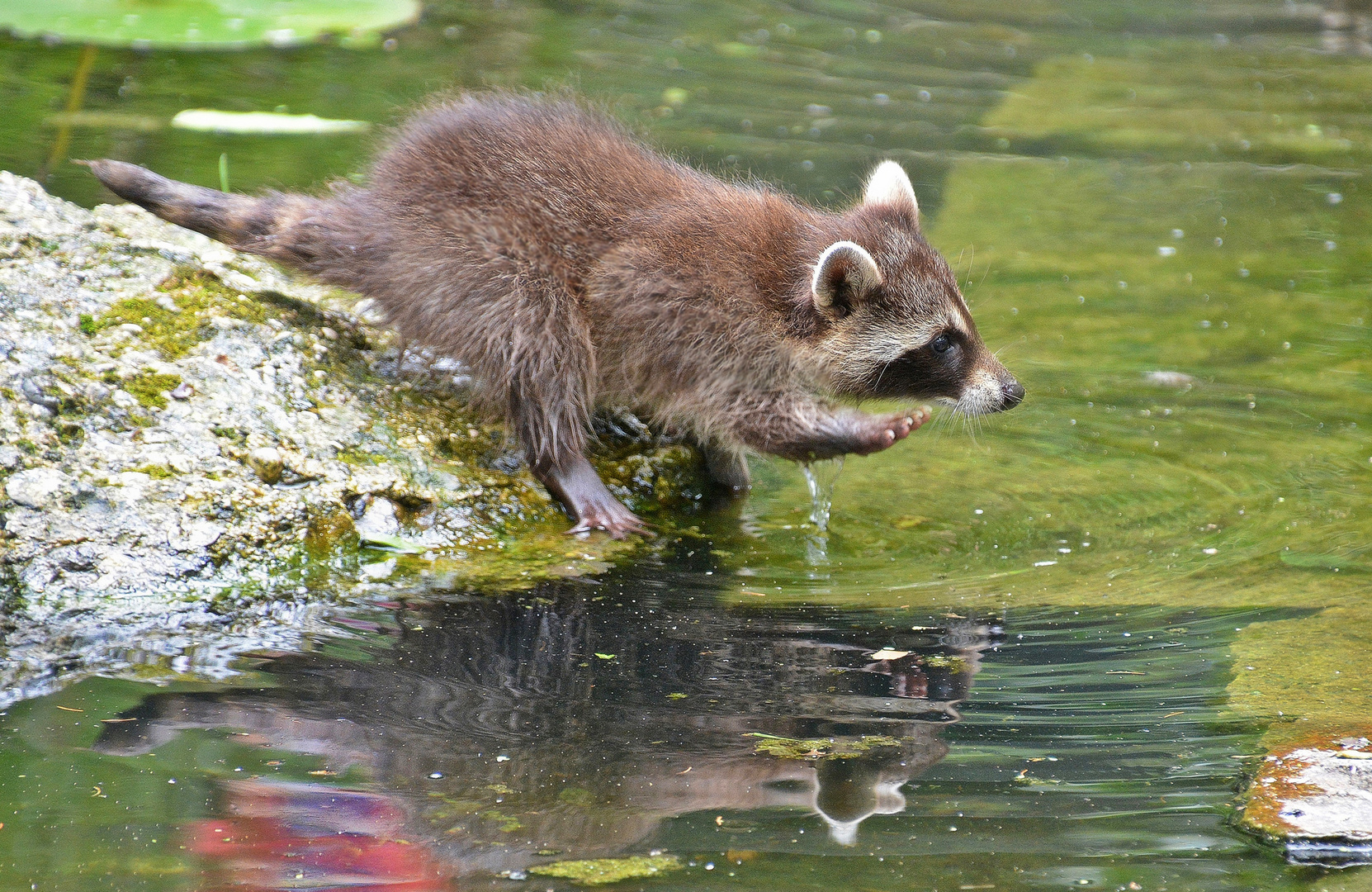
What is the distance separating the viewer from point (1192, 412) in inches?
267

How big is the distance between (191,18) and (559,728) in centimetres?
820

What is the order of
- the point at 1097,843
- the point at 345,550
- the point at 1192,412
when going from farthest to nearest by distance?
1. the point at 1192,412
2. the point at 345,550
3. the point at 1097,843

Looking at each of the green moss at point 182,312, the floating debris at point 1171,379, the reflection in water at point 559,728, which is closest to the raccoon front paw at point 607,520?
the reflection in water at point 559,728

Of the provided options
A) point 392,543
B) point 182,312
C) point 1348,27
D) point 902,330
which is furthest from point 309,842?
point 1348,27

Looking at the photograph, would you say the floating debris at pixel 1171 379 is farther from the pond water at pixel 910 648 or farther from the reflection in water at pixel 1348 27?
the reflection in water at pixel 1348 27

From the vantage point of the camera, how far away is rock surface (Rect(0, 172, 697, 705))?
4.42m

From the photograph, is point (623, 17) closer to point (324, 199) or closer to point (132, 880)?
point (324, 199)

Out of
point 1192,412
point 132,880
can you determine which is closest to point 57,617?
point 132,880

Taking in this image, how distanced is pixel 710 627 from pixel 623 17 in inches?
399

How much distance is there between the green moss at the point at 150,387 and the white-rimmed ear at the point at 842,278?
2366 millimetres

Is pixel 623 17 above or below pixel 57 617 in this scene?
above

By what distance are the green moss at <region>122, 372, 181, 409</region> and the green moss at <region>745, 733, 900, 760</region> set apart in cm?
243

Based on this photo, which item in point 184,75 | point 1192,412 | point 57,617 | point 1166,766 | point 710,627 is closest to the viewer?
point 1166,766

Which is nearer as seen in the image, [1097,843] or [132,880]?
[132,880]
